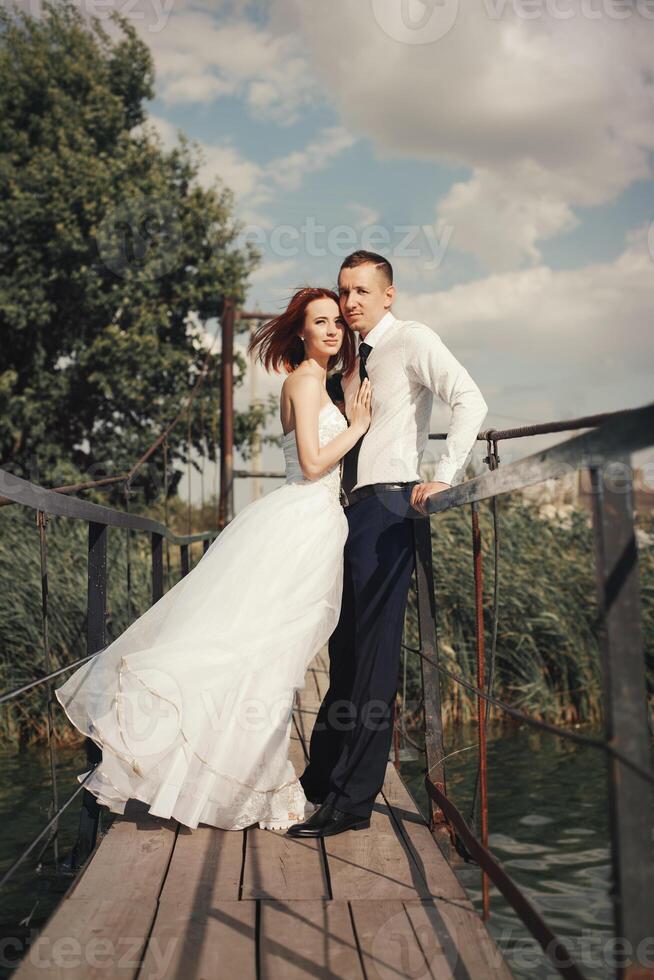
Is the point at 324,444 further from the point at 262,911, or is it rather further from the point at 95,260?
the point at 95,260

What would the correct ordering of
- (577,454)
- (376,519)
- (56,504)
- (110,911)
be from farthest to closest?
1. (376,519)
2. (56,504)
3. (110,911)
4. (577,454)

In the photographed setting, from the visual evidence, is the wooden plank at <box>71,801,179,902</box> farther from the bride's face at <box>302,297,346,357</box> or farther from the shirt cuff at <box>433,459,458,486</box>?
the bride's face at <box>302,297,346,357</box>

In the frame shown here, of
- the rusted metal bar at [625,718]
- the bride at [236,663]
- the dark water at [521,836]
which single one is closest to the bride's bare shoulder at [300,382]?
the bride at [236,663]

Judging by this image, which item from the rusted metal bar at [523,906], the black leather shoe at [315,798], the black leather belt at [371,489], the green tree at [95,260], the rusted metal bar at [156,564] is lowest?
the black leather shoe at [315,798]

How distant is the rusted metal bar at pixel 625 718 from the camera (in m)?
1.17

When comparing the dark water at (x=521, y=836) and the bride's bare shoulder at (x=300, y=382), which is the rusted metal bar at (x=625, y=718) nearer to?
the dark water at (x=521, y=836)

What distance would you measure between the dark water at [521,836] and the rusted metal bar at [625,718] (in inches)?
51.2

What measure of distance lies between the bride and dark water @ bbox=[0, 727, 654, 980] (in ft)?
1.83

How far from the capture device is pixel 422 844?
2.45 meters

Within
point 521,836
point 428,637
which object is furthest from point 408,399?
point 521,836

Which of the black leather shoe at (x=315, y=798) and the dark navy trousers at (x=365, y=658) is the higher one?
the dark navy trousers at (x=365, y=658)

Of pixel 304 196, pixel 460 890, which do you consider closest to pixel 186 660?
pixel 460 890

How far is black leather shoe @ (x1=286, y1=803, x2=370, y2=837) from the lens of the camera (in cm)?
254

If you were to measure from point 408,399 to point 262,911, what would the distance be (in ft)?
4.88
